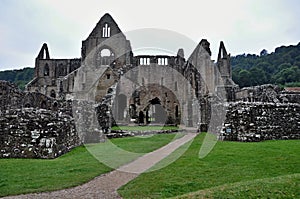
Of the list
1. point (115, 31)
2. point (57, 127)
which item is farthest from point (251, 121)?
point (115, 31)

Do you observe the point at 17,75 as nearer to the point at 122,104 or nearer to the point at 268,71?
the point at 122,104

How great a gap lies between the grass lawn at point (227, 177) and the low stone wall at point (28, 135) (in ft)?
14.2

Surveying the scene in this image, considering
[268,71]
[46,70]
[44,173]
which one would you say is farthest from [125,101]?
[268,71]

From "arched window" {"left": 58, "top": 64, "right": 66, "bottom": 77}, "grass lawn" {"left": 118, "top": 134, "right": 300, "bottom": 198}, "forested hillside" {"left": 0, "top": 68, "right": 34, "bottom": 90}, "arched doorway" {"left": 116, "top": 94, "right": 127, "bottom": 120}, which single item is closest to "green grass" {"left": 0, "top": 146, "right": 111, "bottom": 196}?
"grass lawn" {"left": 118, "top": 134, "right": 300, "bottom": 198}

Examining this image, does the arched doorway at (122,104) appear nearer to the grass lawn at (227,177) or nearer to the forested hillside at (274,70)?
the grass lawn at (227,177)

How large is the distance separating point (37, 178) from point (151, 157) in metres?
4.48

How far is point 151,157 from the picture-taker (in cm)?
1060

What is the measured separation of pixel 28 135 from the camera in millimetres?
10180

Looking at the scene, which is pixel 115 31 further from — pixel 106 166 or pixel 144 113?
pixel 106 166

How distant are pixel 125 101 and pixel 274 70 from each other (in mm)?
56368

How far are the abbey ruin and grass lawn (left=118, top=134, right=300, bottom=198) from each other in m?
4.08

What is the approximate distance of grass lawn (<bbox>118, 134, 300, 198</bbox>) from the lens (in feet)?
18.1

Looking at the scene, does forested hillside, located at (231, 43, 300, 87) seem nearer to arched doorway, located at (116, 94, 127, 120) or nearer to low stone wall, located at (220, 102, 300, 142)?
arched doorway, located at (116, 94, 127, 120)

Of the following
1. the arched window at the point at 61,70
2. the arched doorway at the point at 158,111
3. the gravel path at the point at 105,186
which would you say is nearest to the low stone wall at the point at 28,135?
the gravel path at the point at 105,186
